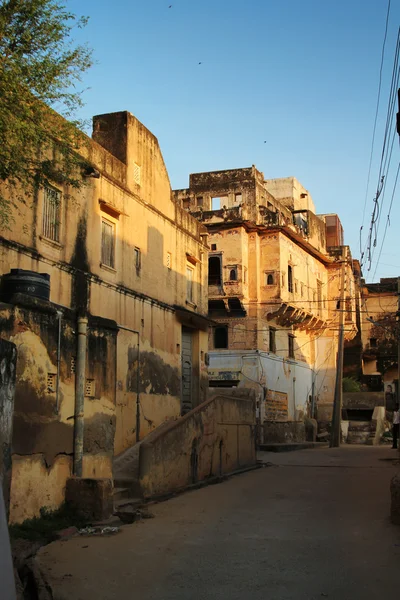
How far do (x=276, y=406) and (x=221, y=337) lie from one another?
490cm

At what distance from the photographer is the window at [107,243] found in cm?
1642

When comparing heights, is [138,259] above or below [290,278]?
below

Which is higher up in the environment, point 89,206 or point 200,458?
point 89,206

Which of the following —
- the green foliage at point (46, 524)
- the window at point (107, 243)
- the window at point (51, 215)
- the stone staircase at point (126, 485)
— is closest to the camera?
the green foliage at point (46, 524)

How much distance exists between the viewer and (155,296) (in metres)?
18.8

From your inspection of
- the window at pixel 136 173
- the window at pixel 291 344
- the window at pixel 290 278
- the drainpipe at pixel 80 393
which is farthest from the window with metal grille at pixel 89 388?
the window at pixel 291 344

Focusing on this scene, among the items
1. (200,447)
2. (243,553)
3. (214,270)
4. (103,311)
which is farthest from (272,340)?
(243,553)

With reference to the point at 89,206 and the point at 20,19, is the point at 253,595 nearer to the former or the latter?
the point at 20,19

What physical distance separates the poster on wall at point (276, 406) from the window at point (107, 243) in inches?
811

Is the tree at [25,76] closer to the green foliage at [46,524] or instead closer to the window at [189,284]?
the green foliage at [46,524]

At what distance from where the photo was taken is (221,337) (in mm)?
36562

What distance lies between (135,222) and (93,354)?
7.83 metres

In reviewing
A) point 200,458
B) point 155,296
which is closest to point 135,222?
point 155,296

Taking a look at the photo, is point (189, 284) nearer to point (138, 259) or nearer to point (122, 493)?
point (138, 259)
